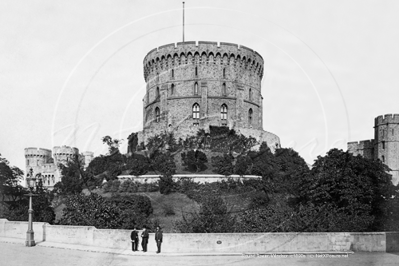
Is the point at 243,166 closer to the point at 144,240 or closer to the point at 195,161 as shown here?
the point at 195,161

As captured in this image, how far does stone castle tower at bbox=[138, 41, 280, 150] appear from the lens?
195ft

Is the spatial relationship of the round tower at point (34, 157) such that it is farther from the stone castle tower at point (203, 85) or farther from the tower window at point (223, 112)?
the tower window at point (223, 112)

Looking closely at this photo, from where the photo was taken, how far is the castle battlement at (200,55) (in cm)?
5984

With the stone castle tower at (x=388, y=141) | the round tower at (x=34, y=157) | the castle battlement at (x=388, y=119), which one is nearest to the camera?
the stone castle tower at (x=388, y=141)

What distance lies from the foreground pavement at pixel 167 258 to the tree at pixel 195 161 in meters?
28.9

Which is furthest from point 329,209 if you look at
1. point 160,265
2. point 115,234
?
point 160,265

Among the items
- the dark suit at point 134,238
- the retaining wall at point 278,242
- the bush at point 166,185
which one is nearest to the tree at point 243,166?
the bush at point 166,185

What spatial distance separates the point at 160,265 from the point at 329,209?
62.5ft

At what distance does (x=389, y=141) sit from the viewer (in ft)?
209

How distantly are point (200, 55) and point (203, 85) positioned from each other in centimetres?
380

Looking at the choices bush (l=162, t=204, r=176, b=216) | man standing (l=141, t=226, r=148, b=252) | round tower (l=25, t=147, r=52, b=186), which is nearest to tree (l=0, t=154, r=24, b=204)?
bush (l=162, t=204, r=176, b=216)

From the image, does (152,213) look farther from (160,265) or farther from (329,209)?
(160,265)

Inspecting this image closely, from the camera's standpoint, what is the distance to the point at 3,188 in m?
50.0

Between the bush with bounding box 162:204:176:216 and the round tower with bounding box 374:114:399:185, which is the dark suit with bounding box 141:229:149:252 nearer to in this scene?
the bush with bounding box 162:204:176:216
